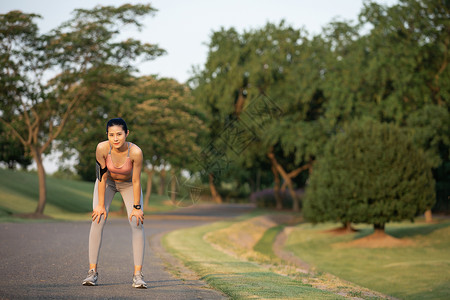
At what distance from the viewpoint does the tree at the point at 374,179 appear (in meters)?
24.0

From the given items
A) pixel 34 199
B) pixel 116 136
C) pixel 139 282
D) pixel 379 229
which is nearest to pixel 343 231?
pixel 379 229

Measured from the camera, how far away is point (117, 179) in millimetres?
7133

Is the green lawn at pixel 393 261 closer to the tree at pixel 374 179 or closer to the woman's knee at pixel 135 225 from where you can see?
the tree at pixel 374 179

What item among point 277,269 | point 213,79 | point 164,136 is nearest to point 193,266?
point 277,269

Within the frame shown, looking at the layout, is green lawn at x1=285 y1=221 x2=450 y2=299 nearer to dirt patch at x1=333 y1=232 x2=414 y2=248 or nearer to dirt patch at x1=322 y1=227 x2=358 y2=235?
dirt patch at x1=333 y1=232 x2=414 y2=248

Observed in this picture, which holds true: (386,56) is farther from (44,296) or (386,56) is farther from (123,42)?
(44,296)

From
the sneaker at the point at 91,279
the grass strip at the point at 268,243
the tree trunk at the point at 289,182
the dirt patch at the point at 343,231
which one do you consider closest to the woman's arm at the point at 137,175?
the sneaker at the point at 91,279

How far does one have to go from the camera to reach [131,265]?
10.5m

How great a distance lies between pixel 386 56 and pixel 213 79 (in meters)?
19.1

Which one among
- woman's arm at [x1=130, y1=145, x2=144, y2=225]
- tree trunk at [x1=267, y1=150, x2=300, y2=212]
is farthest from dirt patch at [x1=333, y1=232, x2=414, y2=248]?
tree trunk at [x1=267, y1=150, x2=300, y2=212]

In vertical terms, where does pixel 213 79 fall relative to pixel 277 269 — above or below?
above

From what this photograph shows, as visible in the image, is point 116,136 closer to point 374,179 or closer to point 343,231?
point 374,179

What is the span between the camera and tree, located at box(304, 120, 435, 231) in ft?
78.7

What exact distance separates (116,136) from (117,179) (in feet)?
2.17
